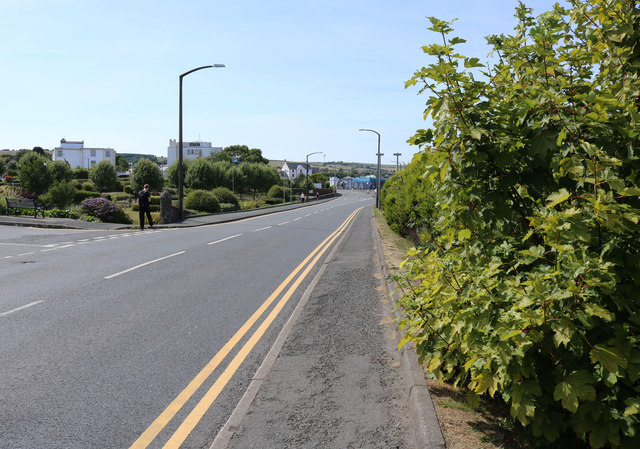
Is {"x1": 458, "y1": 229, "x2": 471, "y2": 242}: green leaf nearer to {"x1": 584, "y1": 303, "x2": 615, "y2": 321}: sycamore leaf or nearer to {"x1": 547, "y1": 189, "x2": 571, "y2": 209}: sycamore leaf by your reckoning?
{"x1": 547, "y1": 189, "x2": 571, "y2": 209}: sycamore leaf

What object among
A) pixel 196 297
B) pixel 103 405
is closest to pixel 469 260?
pixel 103 405

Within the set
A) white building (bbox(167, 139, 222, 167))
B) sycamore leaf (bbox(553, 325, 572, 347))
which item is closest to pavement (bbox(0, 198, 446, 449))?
sycamore leaf (bbox(553, 325, 572, 347))

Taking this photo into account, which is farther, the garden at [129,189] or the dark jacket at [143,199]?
the garden at [129,189]

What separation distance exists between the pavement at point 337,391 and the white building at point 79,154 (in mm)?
193031

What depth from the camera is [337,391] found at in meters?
4.47

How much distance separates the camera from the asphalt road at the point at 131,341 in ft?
12.8

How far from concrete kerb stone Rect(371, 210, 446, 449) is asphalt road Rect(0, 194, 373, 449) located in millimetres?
1574

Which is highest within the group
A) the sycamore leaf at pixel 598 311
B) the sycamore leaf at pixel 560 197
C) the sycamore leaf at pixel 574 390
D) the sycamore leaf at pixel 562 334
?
the sycamore leaf at pixel 560 197

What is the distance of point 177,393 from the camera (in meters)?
4.49

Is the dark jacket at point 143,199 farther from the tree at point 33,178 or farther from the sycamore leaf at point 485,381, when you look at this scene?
the tree at point 33,178

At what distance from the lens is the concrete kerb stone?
341cm

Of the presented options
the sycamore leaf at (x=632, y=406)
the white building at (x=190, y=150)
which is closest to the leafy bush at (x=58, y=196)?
the sycamore leaf at (x=632, y=406)

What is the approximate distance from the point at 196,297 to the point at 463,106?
20.1ft

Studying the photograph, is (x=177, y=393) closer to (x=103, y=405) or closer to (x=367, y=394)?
(x=103, y=405)
